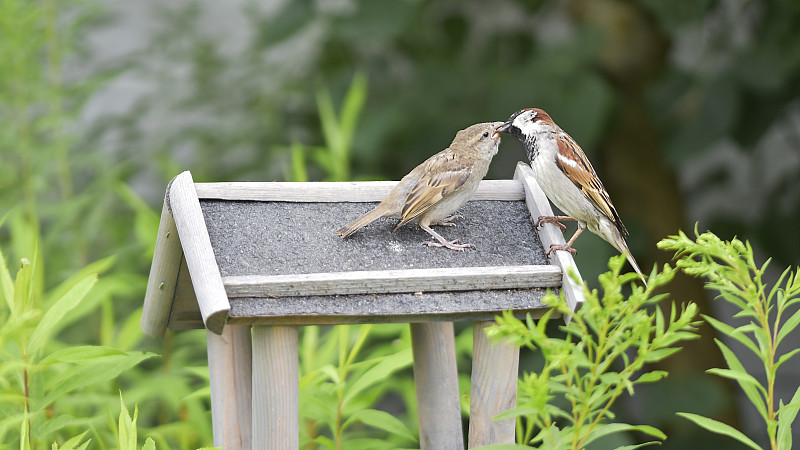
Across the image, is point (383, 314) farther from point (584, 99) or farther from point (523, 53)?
point (523, 53)

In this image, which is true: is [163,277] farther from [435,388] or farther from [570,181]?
[570,181]

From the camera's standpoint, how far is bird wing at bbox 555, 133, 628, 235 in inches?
67.0

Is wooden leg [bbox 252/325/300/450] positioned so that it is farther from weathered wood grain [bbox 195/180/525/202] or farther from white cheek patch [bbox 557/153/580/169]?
white cheek patch [bbox 557/153/580/169]

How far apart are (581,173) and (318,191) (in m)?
0.51

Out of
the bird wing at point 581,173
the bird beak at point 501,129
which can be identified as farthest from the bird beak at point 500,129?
the bird wing at point 581,173

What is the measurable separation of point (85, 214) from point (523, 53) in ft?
5.99

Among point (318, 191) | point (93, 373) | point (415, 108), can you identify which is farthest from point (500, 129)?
point (415, 108)

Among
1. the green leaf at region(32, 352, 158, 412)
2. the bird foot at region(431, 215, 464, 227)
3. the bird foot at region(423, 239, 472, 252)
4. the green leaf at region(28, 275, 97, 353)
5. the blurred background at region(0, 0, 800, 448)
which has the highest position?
the blurred background at region(0, 0, 800, 448)

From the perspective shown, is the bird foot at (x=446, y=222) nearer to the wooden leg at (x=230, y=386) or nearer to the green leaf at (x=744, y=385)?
the wooden leg at (x=230, y=386)

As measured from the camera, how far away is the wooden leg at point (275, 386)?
1.43m

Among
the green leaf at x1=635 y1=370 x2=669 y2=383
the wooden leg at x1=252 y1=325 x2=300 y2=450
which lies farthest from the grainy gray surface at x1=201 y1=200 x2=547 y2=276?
the green leaf at x1=635 y1=370 x2=669 y2=383

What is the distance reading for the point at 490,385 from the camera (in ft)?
5.06

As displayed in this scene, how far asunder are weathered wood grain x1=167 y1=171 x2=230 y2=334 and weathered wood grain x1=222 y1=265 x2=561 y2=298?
0.11ft

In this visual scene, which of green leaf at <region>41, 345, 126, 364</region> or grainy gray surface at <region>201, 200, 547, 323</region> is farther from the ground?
grainy gray surface at <region>201, 200, 547, 323</region>
